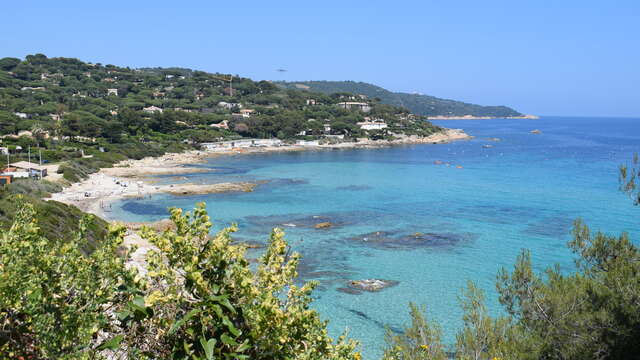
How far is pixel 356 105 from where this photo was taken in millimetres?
120688

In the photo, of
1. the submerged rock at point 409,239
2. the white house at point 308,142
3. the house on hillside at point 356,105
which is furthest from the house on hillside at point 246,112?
the submerged rock at point 409,239

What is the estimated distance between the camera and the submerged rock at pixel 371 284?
1858cm

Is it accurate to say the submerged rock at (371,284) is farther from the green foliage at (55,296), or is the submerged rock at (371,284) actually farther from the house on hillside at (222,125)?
the house on hillside at (222,125)

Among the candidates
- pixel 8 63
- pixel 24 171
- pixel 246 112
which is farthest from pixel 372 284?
pixel 8 63

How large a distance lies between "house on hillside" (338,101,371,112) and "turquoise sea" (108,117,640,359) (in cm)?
5643

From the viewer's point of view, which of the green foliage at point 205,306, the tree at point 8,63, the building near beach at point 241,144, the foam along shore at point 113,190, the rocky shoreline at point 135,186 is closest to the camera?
the green foliage at point 205,306

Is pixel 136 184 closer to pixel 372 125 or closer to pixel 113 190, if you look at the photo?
pixel 113 190

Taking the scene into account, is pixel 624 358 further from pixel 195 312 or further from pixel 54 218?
pixel 54 218

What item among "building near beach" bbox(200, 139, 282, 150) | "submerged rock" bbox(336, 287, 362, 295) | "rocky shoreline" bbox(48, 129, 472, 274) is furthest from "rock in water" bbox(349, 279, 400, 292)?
"building near beach" bbox(200, 139, 282, 150)

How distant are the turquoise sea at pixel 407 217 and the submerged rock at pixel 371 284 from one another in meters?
0.31

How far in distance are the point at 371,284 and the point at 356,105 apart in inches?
4112

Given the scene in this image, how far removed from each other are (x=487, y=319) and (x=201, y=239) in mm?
6766

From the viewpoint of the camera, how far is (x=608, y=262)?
8.66 metres

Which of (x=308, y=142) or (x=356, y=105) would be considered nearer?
(x=308, y=142)
